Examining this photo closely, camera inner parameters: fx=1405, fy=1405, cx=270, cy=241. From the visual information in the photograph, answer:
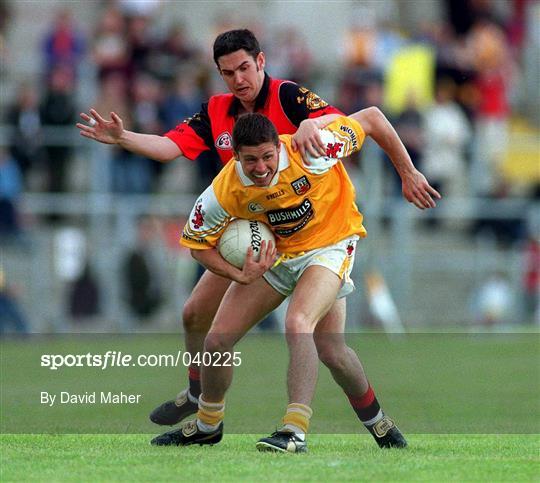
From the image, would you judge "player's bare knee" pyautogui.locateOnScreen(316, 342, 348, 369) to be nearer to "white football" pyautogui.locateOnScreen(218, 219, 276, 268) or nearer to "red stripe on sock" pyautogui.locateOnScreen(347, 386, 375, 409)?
"red stripe on sock" pyautogui.locateOnScreen(347, 386, 375, 409)

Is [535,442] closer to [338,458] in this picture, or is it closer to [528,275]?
[338,458]

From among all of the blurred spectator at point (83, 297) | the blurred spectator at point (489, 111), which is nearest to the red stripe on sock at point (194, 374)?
the blurred spectator at point (83, 297)

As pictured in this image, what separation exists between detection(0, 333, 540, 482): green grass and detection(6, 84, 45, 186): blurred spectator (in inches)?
105

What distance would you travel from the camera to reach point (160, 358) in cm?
1327

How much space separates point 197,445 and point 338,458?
3.66 ft

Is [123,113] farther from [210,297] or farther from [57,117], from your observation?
[210,297]

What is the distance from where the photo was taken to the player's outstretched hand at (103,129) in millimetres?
8383

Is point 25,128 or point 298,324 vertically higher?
point 298,324

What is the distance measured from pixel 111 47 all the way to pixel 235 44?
11799 mm

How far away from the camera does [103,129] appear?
8.46 m

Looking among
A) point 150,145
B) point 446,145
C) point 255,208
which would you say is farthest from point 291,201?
point 446,145

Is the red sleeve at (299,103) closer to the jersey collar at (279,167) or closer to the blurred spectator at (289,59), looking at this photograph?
the jersey collar at (279,167)

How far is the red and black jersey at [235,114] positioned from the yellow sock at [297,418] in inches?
64.7

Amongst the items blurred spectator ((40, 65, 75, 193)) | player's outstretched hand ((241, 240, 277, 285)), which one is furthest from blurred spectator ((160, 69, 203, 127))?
player's outstretched hand ((241, 240, 277, 285))
